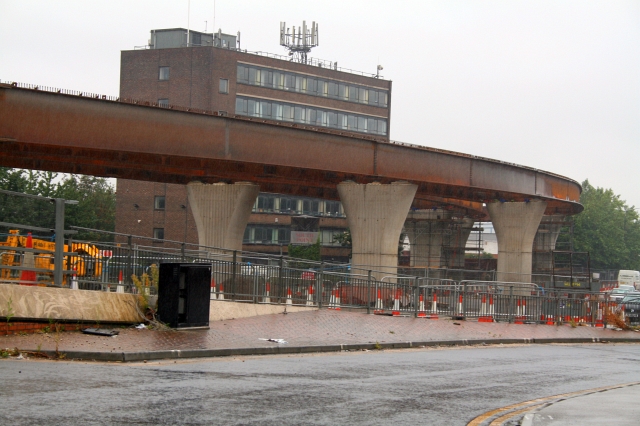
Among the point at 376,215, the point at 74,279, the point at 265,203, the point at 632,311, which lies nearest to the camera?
the point at 74,279

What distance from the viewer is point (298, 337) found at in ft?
65.8

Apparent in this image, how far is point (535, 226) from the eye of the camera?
6097cm

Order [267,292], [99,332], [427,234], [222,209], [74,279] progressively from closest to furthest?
1. [99,332]
2. [74,279]
3. [267,292]
4. [222,209]
5. [427,234]

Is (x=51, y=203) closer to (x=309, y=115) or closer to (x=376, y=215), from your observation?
(x=376, y=215)

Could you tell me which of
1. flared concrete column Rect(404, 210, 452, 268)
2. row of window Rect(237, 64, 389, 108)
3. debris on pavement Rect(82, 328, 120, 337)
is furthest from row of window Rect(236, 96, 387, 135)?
debris on pavement Rect(82, 328, 120, 337)

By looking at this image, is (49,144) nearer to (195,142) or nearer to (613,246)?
(195,142)

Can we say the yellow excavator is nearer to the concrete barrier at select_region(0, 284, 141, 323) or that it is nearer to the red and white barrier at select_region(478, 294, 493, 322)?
the concrete barrier at select_region(0, 284, 141, 323)

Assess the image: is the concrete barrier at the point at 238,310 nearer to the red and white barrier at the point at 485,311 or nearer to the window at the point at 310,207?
the red and white barrier at the point at 485,311

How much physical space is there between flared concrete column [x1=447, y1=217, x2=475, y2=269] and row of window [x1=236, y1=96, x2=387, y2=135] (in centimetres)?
2935

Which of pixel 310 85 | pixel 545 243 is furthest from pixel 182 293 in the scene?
pixel 310 85

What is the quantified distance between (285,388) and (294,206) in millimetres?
96238

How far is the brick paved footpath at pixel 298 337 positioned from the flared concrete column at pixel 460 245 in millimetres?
47826

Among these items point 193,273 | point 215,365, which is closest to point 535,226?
point 193,273

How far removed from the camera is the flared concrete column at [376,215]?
5009 centimetres
